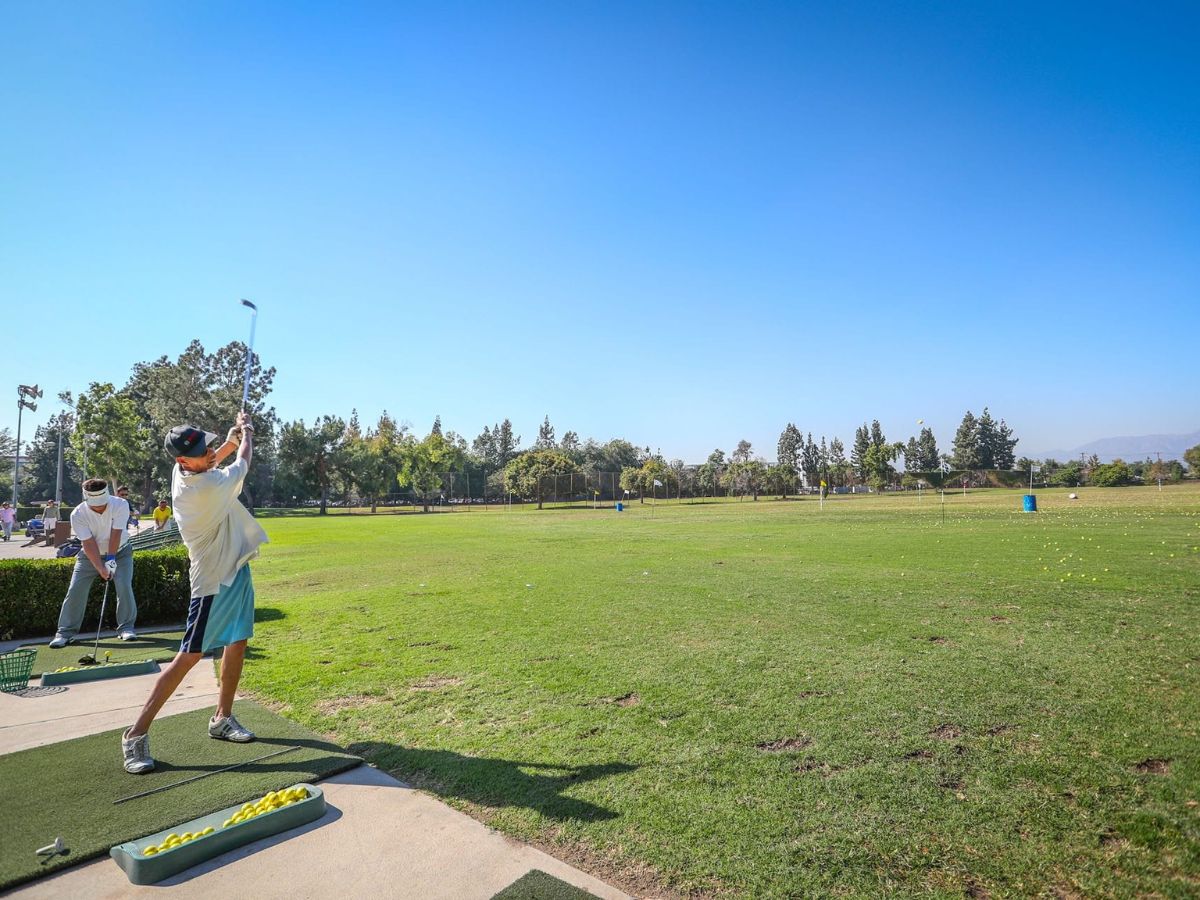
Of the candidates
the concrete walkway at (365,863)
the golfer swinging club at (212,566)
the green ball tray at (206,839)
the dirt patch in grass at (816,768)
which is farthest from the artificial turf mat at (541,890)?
the golfer swinging club at (212,566)

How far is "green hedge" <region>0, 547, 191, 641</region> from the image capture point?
804 cm

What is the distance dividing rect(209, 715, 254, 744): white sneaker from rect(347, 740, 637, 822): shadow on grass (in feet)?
2.56

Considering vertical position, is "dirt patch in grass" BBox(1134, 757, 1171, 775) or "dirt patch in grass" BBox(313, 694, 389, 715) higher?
"dirt patch in grass" BBox(313, 694, 389, 715)

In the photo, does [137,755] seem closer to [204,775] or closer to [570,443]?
[204,775]

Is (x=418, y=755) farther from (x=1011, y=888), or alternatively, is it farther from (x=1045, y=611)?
(x=1045, y=611)

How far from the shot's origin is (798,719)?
4.65 m

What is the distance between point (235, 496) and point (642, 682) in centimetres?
368

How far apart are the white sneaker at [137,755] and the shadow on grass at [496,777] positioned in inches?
47.6

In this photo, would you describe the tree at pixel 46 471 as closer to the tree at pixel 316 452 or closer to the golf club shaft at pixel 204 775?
the tree at pixel 316 452

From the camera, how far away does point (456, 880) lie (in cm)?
288

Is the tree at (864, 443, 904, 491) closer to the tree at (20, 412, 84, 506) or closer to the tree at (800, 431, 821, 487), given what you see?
the tree at (800, 431, 821, 487)

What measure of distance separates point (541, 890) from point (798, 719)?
255 centimetres

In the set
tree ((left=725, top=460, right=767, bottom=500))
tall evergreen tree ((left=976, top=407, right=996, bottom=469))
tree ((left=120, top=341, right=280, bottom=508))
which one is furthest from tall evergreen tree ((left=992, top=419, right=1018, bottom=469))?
tree ((left=120, top=341, right=280, bottom=508))

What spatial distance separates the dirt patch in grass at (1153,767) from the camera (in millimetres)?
3645
